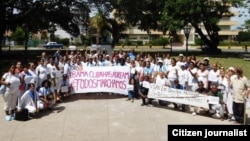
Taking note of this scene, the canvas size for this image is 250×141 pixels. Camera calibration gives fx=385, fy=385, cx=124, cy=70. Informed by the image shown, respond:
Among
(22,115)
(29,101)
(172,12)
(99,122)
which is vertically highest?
(172,12)

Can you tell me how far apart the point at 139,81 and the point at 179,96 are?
1970 millimetres

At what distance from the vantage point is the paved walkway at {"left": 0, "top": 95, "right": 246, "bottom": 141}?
11.4m

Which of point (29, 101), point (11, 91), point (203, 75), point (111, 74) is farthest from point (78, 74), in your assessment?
point (203, 75)

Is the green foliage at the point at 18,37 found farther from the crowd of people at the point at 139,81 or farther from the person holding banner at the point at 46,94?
the person holding banner at the point at 46,94

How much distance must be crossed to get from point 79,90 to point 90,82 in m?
0.58

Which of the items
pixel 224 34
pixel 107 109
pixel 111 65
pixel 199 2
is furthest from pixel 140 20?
pixel 224 34

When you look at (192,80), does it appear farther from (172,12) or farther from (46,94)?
(172,12)

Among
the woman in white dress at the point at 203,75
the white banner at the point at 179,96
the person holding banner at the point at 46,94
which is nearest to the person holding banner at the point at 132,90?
the white banner at the point at 179,96

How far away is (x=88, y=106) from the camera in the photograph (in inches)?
589

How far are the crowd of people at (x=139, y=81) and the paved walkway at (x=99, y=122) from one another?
Result: 46 cm

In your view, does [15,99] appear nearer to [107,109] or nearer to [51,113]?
[51,113]

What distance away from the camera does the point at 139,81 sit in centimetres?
1536

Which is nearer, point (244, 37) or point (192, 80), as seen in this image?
point (192, 80)

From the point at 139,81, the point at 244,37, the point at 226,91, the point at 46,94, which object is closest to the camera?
the point at 226,91
